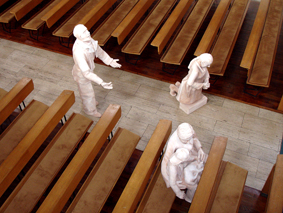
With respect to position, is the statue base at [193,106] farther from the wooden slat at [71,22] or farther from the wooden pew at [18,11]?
the wooden pew at [18,11]

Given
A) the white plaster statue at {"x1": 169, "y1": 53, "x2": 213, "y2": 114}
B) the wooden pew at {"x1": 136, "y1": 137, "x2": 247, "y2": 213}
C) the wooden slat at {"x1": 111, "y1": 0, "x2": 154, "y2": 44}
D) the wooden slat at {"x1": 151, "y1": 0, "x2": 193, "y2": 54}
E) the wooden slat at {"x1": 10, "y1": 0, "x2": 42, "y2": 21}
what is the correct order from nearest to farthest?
the wooden pew at {"x1": 136, "y1": 137, "x2": 247, "y2": 213} < the white plaster statue at {"x1": 169, "y1": 53, "x2": 213, "y2": 114} < the wooden slat at {"x1": 151, "y1": 0, "x2": 193, "y2": 54} < the wooden slat at {"x1": 111, "y1": 0, "x2": 154, "y2": 44} < the wooden slat at {"x1": 10, "y1": 0, "x2": 42, "y2": 21}

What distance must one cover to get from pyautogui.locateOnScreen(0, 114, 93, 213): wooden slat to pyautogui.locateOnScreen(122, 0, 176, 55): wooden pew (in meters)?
1.78

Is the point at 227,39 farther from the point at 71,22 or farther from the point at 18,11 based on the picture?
the point at 18,11

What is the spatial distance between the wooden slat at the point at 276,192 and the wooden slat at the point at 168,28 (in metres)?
2.80

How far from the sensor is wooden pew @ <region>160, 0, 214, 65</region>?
4918mm

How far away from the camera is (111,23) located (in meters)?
5.60

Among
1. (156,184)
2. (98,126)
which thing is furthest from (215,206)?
(98,126)

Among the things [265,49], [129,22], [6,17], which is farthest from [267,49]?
[6,17]

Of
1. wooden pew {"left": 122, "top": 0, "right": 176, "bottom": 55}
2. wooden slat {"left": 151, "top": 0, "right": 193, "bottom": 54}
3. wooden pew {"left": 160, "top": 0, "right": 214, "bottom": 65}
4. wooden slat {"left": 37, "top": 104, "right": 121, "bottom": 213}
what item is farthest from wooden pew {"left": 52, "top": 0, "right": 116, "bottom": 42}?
wooden slat {"left": 37, "top": 104, "right": 121, "bottom": 213}

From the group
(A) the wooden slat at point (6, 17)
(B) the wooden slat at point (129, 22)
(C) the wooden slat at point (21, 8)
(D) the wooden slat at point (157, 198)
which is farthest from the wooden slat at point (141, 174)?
(A) the wooden slat at point (6, 17)

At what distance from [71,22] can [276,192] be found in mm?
4662

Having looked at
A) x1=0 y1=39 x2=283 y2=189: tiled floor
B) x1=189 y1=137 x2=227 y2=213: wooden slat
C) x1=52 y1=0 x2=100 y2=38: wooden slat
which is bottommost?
x1=0 y1=39 x2=283 y2=189: tiled floor

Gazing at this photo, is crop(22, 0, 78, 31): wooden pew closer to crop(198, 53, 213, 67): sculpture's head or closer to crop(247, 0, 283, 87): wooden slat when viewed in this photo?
crop(198, 53, 213, 67): sculpture's head

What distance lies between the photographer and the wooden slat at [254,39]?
14.9ft
